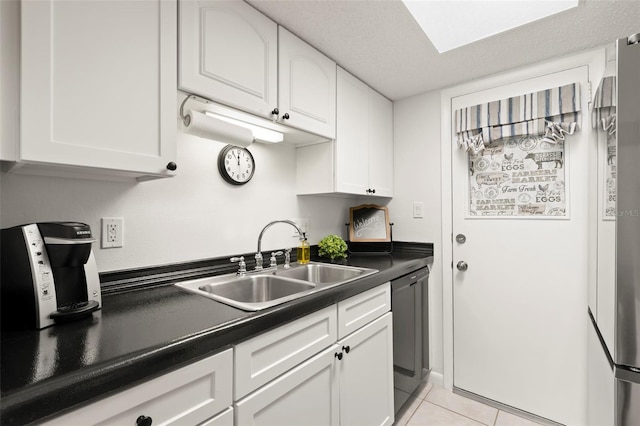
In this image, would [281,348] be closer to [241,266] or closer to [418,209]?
[241,266]

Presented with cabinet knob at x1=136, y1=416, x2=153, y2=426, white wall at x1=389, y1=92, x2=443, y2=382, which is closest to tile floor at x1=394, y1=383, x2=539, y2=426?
white wall at x1=389, y1=92, x2=443, y2=382

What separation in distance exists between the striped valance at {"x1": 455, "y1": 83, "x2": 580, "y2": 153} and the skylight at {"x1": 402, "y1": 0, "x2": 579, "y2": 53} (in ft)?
1.72

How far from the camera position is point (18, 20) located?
2.57ft

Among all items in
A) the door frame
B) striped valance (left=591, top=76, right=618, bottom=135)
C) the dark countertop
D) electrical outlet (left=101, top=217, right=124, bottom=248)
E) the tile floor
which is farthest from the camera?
the door frame

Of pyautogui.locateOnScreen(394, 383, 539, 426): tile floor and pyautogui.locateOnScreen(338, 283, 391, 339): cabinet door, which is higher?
pyautogui.locateOnScreen(338, 283, 391, 339): cabinet door

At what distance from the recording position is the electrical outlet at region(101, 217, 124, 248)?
47.2 inches

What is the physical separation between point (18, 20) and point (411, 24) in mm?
1508

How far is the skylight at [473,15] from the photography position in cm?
147

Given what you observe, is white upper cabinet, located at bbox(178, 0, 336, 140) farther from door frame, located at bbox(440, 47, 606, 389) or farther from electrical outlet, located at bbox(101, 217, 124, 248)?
door frame, located at bbox(440, 47, 606, 389)

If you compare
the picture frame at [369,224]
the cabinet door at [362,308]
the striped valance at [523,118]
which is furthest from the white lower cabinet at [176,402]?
the striped valance at [523,118]

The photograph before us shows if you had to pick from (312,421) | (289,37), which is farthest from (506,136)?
(312,421)

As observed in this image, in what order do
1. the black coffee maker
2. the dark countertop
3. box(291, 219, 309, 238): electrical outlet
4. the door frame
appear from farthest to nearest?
the door frame, box(291, 219, 309, 238): electrical outlet, the black coffee maker, the dark countertop

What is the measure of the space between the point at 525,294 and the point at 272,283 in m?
1.62

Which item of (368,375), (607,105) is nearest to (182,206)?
(368,375)
